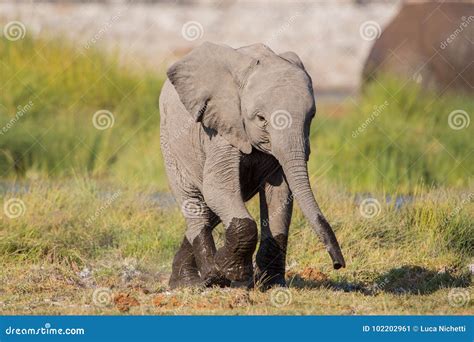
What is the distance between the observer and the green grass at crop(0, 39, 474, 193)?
14.8 metres

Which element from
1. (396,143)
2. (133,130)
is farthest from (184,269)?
(133,130)

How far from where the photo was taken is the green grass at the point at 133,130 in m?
14.8

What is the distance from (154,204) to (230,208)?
3.64 meters

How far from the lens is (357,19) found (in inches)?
1125

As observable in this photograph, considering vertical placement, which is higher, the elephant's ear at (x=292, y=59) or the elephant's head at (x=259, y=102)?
the elephant's ear at (x=292, y=59)

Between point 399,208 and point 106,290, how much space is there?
11.0 ft

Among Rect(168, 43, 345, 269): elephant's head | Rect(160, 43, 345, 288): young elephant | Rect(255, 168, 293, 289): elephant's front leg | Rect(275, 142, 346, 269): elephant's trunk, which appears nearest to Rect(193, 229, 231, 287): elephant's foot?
Rect(160, 43, 345, 288): young elephant

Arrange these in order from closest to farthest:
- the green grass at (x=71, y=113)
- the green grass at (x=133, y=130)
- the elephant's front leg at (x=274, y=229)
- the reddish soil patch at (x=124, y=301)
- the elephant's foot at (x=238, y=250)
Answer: the elephant's foot at (x=238, y=250) < the reddish soil patch at (x=124, y=301) < the elephant's front leg at (x=274, y=229) < the green grass at (x=133, y=130) < the green grass at (x=71, y=113)

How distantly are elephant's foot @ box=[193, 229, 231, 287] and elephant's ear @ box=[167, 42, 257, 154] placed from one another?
3.45 feet

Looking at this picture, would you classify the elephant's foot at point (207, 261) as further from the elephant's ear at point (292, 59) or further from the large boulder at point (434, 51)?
the large boulder at point (434, 51)

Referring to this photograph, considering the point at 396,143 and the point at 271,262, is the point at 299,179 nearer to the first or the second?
the point at 271,262

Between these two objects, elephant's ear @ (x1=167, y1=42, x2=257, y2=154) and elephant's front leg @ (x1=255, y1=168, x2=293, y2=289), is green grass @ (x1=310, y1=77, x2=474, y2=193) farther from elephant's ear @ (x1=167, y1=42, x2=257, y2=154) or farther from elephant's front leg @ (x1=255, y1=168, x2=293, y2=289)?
elephant's ear @ (x1=167, y1=42, x2=257, y2=154)

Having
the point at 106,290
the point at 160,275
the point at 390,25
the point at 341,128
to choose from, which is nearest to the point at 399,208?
the point at 160,275

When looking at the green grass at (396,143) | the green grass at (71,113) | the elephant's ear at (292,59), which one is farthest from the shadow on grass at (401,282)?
the green grass at (71,113)
